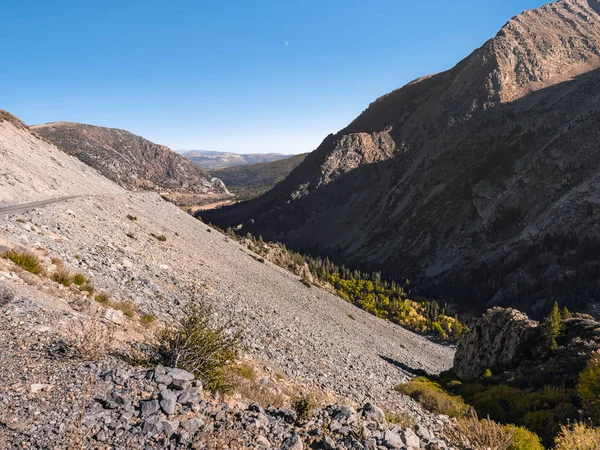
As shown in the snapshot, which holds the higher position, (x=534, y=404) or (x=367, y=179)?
(x=367, y=179)

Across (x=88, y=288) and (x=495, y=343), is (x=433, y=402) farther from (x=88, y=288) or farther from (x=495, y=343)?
(x=88, y=288)

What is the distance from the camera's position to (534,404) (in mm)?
16578

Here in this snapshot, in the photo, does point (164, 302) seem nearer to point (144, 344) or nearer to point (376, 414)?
point (144, 344)

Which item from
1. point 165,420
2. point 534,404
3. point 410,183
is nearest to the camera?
point 165,420

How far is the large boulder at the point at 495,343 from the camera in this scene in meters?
25.9

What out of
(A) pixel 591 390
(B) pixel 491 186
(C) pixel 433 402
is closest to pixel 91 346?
(C) pixel 433 402

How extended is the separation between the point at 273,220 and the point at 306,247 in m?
34.7

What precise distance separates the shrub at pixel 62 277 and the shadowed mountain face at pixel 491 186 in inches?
4031

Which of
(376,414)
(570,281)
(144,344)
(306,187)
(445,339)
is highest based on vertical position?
(306,187)

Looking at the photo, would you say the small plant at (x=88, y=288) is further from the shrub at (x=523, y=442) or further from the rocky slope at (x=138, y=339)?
the shrub at (x=523, y=442)

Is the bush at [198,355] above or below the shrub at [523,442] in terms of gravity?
above

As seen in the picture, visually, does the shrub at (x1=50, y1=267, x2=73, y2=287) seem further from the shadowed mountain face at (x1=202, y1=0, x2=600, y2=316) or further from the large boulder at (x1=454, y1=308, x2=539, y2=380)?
the shadowed mountain face at (x1=202, y1=0, x2=600, y2=316)

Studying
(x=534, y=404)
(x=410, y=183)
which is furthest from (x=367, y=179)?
(x=534, y=404)

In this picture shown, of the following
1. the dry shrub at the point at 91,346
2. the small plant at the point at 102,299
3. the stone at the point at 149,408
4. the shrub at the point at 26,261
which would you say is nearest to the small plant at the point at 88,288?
the small plant at the point at 102,299
